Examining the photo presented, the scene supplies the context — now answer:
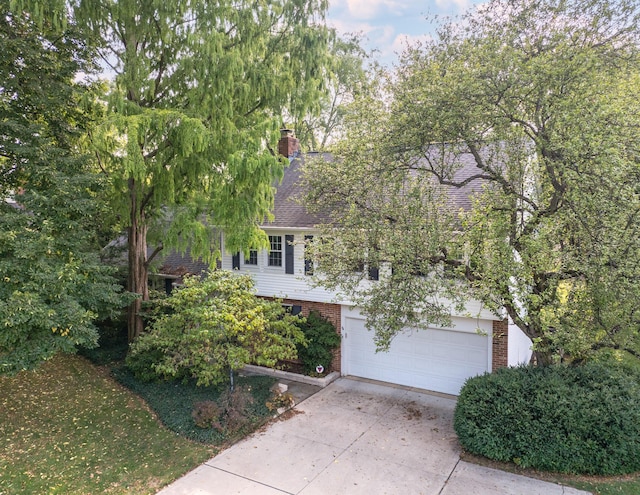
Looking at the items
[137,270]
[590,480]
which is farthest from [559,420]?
[137,270]

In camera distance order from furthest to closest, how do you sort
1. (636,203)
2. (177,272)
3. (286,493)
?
(177,272) → (286,493) → (636,203)

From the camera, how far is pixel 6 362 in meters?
7.27

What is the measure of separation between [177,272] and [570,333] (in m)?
12.4

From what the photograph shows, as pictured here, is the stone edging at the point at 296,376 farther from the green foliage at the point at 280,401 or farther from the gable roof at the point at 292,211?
the gable roof at the point at 292,211

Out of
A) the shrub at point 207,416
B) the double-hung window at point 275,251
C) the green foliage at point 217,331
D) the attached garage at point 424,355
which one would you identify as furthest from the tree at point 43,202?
the attached garage at point 424,355

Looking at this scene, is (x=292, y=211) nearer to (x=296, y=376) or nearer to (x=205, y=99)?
(x=205, y=99)

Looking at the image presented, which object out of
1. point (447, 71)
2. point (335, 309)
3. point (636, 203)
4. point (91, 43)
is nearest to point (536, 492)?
point (636, 203)

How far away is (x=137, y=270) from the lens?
39.6 feet

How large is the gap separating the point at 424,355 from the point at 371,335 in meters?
1.62

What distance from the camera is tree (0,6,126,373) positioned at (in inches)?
291

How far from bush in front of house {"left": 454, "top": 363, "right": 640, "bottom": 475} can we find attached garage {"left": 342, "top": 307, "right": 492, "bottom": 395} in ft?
7.32

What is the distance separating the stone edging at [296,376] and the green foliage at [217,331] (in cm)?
175

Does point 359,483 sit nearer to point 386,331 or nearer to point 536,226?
point 386,331

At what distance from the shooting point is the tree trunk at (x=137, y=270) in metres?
11.8
